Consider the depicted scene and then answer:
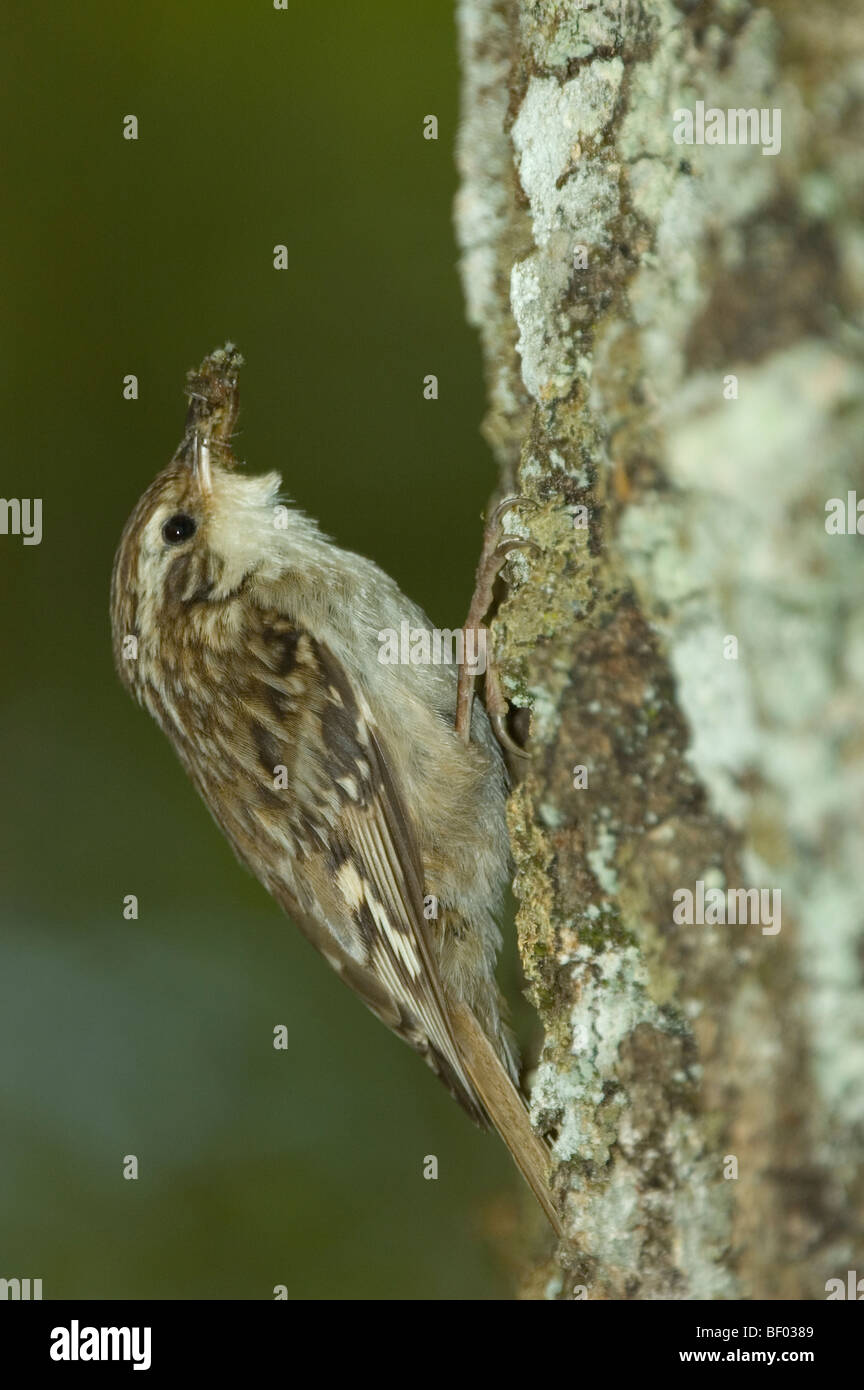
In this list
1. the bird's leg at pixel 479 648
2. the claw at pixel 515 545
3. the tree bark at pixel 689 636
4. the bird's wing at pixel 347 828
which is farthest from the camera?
the bird's wing at pixel 347 828

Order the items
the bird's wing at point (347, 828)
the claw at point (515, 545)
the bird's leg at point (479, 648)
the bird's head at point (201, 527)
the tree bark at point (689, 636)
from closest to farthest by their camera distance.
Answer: the tree bark at point (689, 636)
the claw at point (515, 545)
the bird's leg at point (479, 648)
the bird's wing at point (347, 828)
the bird's head at point (201, 527)

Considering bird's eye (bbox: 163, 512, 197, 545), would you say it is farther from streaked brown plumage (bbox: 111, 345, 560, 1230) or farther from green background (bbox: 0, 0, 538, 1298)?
green background (bbox: 0, 0, 538, 1298)

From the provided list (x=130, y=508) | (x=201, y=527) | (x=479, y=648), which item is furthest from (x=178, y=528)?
(x=479, y=648)

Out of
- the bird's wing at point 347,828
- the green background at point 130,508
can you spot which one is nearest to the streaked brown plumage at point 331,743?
the bird's wing at point 347,828

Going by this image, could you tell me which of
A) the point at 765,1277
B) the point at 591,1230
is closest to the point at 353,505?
the point at 591,1230

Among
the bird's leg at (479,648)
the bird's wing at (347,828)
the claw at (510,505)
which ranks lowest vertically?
the bird's wing at (347,828)

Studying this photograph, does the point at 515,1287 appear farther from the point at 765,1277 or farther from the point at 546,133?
the point at 546,133

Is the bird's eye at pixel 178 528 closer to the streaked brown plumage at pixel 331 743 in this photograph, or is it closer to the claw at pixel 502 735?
the streaked brown plumage at pixel 331 743
